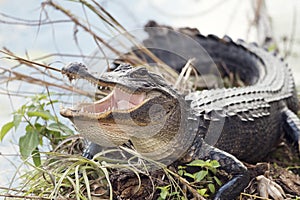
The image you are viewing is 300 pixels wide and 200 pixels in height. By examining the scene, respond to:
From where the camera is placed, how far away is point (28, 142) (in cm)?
199

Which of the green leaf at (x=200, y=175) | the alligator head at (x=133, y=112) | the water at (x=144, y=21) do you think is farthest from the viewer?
the water at (x=144, y=21)

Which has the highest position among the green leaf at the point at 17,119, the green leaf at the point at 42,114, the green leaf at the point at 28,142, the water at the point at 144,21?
the water at the point at 144,21

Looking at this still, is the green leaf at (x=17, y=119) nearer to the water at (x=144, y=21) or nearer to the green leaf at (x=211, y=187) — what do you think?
the water at (x=144, y=21)

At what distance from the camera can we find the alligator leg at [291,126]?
239cm

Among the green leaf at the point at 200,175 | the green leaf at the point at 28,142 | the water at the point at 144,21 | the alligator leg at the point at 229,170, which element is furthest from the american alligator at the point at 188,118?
the water at the point at 144,21

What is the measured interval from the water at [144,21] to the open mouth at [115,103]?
0.86 m

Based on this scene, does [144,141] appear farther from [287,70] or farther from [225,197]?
[287,70]

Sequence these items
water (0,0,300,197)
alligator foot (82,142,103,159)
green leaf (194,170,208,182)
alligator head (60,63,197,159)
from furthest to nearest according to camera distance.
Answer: water (0,0,300,197) < alligator foot (82,142,103,159) < green leaf (194,170,208,182) < alligator head (60,63,197,159)

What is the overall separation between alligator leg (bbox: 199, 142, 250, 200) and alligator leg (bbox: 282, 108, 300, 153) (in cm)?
66

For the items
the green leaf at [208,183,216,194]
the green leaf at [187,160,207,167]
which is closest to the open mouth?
the green leaf at [187,160,207,167]

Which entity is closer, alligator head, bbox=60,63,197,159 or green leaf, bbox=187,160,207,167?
alligator head, bbox=60,63,197,159

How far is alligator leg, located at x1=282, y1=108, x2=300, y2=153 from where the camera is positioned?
239 cm

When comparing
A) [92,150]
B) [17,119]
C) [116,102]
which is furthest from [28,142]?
[116,102]

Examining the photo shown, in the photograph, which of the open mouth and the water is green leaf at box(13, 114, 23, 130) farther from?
the open mouth
